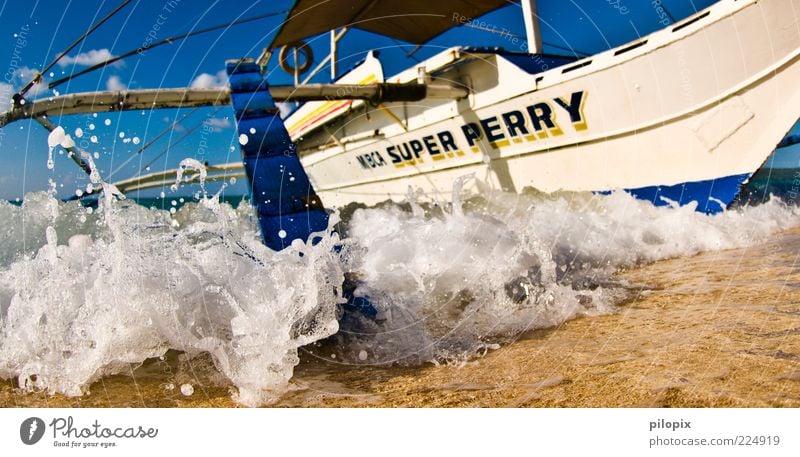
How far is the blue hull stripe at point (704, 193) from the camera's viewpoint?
4379 millimetres

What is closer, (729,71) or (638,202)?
(729,71)

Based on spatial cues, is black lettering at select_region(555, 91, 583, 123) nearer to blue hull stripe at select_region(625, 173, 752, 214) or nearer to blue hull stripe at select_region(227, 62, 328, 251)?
blue hull stripe at select_region(625, 173, 752, 214)

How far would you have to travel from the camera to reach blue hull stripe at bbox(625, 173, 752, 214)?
14.4 ft

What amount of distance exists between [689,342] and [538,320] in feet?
2.04

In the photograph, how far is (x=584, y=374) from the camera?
5.04ft

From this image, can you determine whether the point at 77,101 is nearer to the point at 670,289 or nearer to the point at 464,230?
the point at 464,230

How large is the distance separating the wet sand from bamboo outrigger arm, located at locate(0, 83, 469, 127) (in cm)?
300

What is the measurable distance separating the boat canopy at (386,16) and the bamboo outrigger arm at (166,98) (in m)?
1.30

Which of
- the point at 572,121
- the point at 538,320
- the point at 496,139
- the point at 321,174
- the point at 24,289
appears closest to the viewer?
the point at 24,289

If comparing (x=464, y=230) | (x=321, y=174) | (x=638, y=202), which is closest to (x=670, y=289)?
(x=464, y=230)

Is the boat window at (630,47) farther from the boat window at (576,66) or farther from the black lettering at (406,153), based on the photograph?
the black lettering at (406,153)

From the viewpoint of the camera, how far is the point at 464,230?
3.19m

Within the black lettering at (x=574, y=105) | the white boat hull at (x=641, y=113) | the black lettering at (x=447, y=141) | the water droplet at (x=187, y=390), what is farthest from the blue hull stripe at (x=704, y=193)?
the water droplet at (x=187, y=390)

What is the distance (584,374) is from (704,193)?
152 inches
